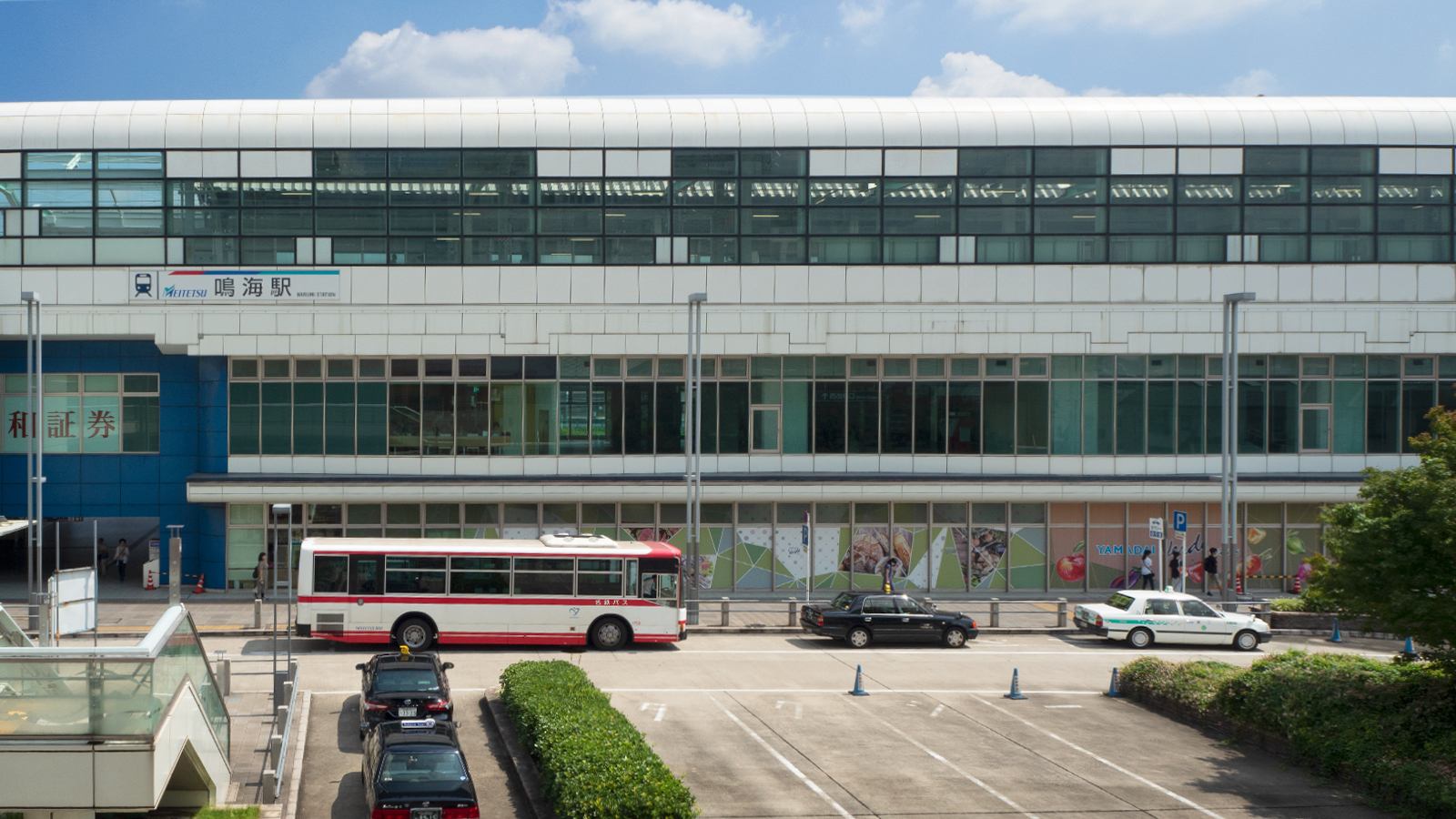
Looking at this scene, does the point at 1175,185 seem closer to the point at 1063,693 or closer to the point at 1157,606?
the point at 1157,606

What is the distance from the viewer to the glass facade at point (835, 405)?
37.1 m

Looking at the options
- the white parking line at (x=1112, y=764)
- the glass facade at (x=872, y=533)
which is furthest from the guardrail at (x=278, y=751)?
the glass facade at (x=872, y=533)

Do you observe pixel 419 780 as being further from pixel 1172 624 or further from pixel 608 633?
pixel 1172 624

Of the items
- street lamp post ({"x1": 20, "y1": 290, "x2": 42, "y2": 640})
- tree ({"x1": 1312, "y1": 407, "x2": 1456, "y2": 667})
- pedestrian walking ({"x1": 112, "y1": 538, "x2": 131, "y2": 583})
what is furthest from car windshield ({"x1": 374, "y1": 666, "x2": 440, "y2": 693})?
pedestrian walking ({"x1": 112, "y1": 538, "x2": 131, "y2": 583})

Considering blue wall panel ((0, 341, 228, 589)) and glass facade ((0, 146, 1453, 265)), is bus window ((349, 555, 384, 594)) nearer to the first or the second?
blue wall panel ((0, 341, 228, 589))

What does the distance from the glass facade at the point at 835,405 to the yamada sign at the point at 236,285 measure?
7.08ft

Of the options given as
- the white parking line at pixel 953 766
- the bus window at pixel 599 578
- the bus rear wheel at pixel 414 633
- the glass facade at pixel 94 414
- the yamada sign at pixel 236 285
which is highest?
the yamada sign at pixel 236 285

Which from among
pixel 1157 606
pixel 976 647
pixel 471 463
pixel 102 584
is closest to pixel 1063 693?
pixel 976 647

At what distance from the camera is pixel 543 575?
28297 millimetres

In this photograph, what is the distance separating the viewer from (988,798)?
55.1 ft

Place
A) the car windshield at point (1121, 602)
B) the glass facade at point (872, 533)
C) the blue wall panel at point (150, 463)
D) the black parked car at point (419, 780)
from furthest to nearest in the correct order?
the glass facade at point (872, 533) → the blue wall panel at point (150, 463) → the car windshield at point (1121, 602) → the black parked car at point (419, 780)

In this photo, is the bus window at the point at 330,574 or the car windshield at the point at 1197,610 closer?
the bus window at the point at 330,574

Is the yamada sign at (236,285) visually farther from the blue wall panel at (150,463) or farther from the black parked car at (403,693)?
the black parked car at (403,693)

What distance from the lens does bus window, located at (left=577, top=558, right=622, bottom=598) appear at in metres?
28.4
